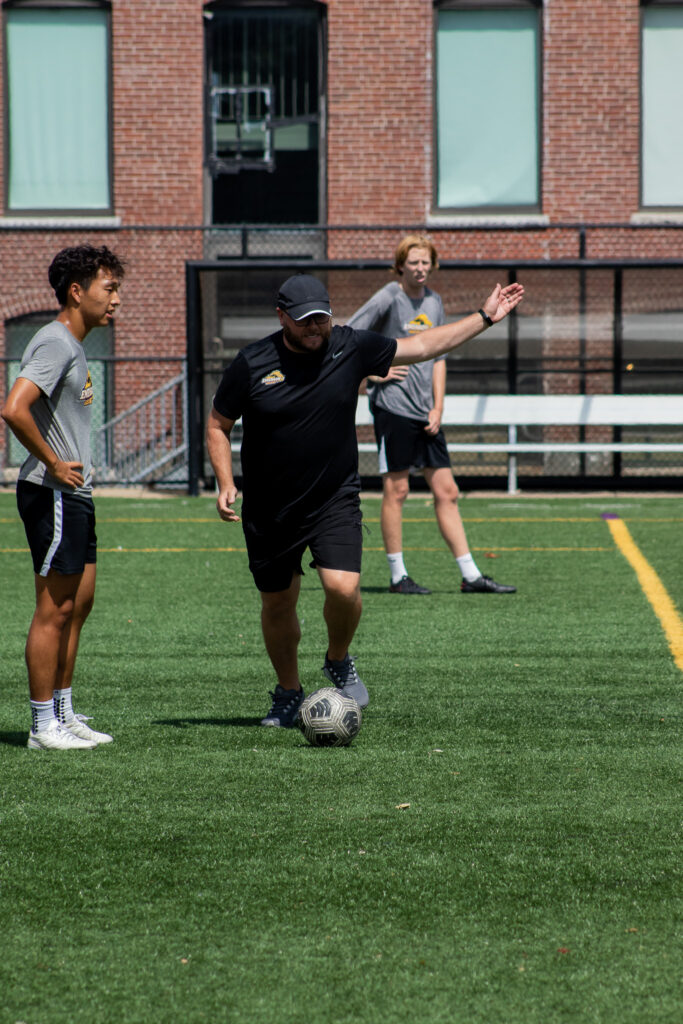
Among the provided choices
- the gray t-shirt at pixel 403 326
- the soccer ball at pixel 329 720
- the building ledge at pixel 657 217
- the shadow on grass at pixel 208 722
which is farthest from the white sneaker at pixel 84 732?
the building ledge at pixel 657 217

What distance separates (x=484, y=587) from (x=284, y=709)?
3.87 metres

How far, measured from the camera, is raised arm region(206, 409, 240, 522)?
18.5 ft

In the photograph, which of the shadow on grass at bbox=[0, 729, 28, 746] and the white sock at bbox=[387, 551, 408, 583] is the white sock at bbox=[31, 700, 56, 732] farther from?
the white sock at bbox=[387, 551, 408, 583]

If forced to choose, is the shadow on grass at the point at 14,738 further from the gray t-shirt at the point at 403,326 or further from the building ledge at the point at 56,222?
the building ledge at the point at 56,222

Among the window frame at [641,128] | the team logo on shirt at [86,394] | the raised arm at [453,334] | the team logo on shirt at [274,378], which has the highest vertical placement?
the window frame at [641,128]

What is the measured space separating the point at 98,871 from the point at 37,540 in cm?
163

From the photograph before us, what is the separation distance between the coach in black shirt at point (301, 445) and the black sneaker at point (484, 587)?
150 inches

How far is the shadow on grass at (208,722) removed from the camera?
19.7ft

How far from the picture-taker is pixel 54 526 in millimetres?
5391

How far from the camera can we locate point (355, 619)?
5.94m

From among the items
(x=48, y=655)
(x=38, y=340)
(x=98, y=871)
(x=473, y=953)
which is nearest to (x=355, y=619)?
(x=48, y=655)

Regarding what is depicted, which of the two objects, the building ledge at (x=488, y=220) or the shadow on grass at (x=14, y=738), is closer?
the shadow on grass at (x=14, y=738)

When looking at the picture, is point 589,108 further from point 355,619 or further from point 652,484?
point 355,619

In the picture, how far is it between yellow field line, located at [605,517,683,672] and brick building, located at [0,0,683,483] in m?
9.35
